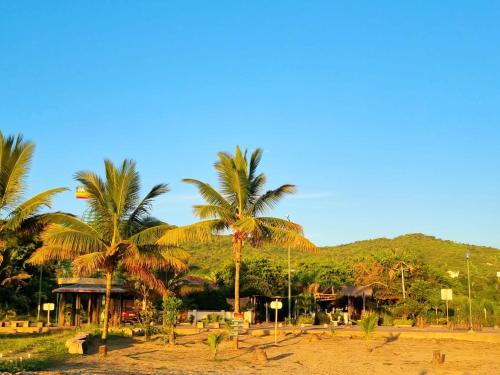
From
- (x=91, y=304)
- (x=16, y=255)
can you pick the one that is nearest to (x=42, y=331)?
(x=16, y=255)

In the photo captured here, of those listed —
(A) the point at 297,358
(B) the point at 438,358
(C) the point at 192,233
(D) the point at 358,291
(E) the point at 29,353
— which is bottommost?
(A) the point at 297,358

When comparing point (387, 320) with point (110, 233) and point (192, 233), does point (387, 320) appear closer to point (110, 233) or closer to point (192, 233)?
point (192, 233)

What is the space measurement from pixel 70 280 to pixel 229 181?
1802 cm

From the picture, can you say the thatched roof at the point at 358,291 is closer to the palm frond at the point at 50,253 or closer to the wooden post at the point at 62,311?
the wooden post at the point at 62,311

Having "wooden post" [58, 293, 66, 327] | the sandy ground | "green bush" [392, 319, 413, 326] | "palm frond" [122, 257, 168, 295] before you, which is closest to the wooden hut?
"wooden post" [58, 293, 66, 327]

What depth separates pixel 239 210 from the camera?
2214 cm

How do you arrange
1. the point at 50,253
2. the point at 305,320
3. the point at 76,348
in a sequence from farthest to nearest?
the point at 305,320 → the point at 50,253 → the point at 76,348

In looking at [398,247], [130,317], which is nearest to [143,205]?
[130,317]

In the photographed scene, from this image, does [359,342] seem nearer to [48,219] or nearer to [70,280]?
[48,219]

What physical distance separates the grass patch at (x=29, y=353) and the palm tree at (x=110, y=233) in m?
1.97

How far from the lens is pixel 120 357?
17672 millimetres

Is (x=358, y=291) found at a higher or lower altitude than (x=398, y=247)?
Result: lower

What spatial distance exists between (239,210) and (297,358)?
6239mm

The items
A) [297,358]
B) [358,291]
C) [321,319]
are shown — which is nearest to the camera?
[297,358]
